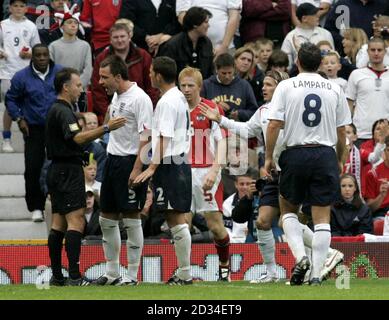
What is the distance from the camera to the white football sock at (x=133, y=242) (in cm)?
1497

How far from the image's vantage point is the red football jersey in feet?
52.7

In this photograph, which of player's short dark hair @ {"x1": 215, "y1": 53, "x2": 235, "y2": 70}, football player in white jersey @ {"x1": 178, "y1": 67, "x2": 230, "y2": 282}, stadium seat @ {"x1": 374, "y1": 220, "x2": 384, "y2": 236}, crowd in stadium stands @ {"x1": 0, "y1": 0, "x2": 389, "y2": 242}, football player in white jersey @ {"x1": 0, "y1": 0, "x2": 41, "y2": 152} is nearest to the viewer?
football player in white jersey @ {"x1": 178, "y1": 67, "x2": 230, "y2": 282}

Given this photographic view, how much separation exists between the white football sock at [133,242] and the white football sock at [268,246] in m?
1.34

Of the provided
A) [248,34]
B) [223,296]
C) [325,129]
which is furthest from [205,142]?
[248,34]

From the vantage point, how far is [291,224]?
1406cm

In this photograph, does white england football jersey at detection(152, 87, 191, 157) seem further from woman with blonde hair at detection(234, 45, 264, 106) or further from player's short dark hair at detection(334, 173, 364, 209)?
woman with blonde hair at detection(234, 45, 264, 106)

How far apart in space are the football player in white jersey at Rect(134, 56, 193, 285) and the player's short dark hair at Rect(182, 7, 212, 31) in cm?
538

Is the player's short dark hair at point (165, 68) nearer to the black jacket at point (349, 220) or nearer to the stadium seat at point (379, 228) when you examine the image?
the black jacket at point (349, 220)

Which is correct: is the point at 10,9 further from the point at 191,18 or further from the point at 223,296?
the point at 223,296

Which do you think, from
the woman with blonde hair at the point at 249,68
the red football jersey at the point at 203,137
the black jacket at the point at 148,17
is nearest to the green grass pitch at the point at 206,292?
the red football jersey at the point at 203,137

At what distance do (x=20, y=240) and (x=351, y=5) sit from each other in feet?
23.2

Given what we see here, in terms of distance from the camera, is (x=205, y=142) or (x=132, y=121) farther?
(x=205, y=142)

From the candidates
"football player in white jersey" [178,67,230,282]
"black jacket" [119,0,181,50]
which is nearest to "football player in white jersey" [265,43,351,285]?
"football player in white jersey" [178,67,230,282]

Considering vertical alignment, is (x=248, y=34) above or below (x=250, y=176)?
above
